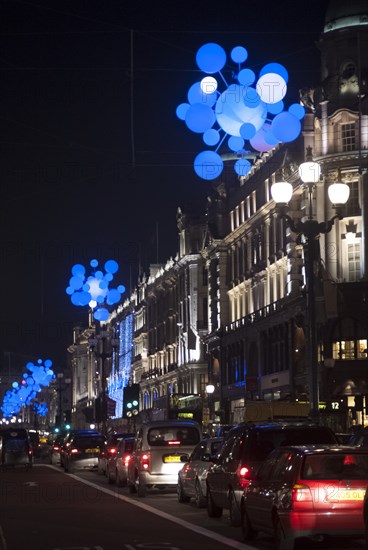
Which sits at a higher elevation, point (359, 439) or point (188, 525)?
point (359, 439)

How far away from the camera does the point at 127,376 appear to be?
5861 inches

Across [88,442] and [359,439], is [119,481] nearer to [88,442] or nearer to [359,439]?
[359,439]

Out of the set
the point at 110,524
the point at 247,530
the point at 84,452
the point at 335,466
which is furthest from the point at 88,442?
the point at 335,466

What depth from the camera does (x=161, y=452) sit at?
31094 millimetres

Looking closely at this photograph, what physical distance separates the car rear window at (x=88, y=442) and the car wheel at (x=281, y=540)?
1271 inches

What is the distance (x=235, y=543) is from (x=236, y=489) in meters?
2.35

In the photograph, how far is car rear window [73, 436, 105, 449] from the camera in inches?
1913

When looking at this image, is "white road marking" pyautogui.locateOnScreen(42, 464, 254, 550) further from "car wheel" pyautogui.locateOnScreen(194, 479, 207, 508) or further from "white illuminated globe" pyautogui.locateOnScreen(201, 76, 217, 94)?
"white illuminated globe" pyautogui.locateOnScreen(201, 76, 217, 94)

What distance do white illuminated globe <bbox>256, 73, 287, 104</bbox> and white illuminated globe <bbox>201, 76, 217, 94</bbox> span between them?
2.76 meters

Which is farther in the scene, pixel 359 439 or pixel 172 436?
pixel 172 436

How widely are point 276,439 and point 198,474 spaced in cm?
477

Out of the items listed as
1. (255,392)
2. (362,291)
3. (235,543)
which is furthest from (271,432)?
(255,392)

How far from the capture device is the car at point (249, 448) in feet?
68.4

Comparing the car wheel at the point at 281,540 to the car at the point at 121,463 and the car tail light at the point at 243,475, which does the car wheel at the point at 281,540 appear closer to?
the car tail light at the point at 243,475
